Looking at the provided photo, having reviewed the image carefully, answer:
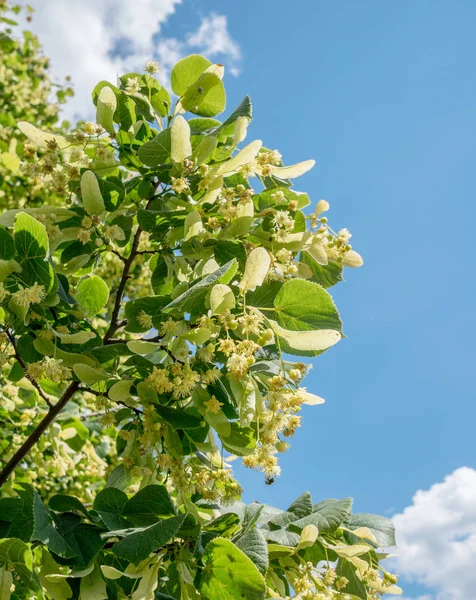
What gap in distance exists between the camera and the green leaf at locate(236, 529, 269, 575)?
1124mm

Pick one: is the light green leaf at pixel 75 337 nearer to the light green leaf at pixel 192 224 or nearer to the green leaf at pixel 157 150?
the light green leaf at pixel 192 224

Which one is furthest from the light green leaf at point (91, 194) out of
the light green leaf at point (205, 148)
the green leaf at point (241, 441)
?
the green leaf at point (241, 441)

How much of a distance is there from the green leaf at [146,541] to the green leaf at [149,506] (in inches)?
4.5

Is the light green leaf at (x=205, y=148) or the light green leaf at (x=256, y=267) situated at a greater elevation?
the light green leaf at (x=205, y=148)

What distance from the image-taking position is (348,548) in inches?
51.0

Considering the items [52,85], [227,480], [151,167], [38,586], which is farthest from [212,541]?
[52,85]

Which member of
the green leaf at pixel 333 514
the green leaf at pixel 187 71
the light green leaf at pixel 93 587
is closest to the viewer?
the light green leaf at pixel 93 587

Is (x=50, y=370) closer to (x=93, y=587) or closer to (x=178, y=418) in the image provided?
(x=178, y=418)

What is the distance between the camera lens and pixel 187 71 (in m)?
1.53

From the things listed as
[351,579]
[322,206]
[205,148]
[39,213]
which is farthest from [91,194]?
[351,579]

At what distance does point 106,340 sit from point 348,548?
2.52ft

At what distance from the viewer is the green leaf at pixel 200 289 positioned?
1091mm

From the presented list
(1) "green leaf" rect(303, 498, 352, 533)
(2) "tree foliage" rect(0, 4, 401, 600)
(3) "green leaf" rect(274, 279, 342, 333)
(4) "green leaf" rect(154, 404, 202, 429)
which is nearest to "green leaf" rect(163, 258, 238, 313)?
(2) "tree foliage" rect(0, 4, 401, 600)

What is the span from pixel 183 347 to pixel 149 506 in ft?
1.10
